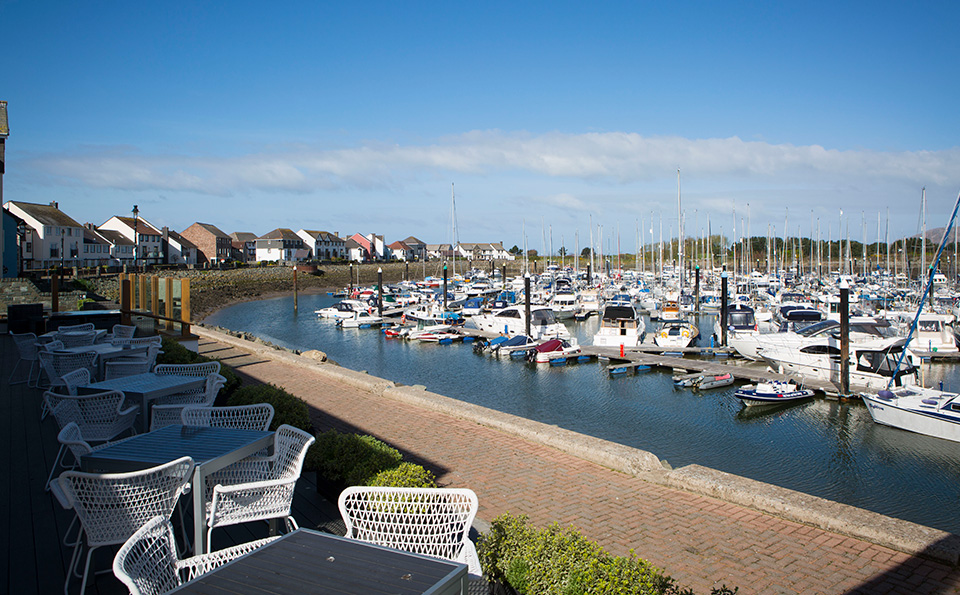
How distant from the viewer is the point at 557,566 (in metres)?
3.77

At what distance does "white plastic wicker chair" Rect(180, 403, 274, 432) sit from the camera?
6.12 metres

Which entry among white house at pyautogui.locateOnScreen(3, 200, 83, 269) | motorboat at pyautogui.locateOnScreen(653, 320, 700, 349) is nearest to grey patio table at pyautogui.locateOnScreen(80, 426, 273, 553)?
motorboat at pyautogui.locateOnScreen(653, 320, 700, 349)

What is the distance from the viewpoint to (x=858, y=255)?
101500mm

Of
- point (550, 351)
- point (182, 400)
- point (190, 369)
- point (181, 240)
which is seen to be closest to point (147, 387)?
point (182, 400)

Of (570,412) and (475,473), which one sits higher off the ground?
(475,473)

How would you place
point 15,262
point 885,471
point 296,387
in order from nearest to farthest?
1. point 296,387
2. point 885,471
3. point 15,262

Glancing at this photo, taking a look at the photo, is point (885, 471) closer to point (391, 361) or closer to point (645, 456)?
point (645, 456)

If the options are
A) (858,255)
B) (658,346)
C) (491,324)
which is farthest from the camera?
(858,255)

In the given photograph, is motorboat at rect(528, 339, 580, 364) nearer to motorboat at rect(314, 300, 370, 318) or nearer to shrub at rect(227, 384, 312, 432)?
shrub at rect(227, 384, 312, 432)

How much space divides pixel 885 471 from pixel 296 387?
14.2m

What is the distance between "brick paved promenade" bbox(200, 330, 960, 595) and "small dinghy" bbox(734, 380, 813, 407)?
14.3m

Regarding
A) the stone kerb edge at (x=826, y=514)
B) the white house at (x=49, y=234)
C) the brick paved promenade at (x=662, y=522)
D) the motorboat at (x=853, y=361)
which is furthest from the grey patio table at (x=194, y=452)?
the white house at (x=49, y=234)

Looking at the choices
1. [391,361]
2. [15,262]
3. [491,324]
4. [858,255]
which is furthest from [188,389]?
[858,255]

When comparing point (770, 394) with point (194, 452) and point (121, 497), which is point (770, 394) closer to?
point (194, 452)
